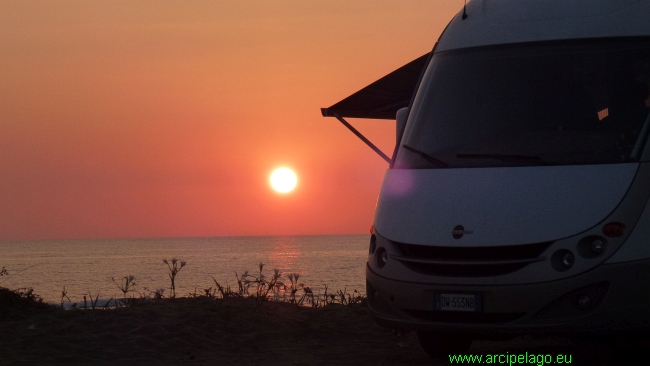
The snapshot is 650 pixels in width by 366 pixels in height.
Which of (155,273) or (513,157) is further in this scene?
(155,273)

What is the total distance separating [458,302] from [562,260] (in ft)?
2.90

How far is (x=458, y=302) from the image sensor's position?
728 centimetres

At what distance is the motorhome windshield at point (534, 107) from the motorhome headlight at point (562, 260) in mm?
859

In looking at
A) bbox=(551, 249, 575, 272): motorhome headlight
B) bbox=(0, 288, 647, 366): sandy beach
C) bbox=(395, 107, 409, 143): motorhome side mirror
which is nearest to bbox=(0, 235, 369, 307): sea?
bbox=(0, 288, 647, 366): sandy beach

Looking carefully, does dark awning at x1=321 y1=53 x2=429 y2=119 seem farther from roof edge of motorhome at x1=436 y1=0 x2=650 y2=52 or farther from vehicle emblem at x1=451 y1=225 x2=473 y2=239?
vehicle emblem at x1=451 y1=225 x2=473 y2=239

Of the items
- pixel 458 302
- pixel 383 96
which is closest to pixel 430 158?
pixel 458 302

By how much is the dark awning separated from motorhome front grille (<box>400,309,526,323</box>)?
6935 millimetres

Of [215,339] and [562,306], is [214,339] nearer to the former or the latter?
[215,339]

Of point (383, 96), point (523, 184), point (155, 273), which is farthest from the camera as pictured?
point (155, 273)

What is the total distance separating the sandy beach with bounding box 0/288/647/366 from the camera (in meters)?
8.79

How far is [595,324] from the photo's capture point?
6.94 meters

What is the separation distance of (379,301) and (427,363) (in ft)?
3.61

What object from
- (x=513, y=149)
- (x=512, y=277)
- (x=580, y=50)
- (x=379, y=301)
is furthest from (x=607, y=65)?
(x=379, y=301)

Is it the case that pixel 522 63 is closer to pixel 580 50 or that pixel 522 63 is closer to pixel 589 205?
pixel 580 50
